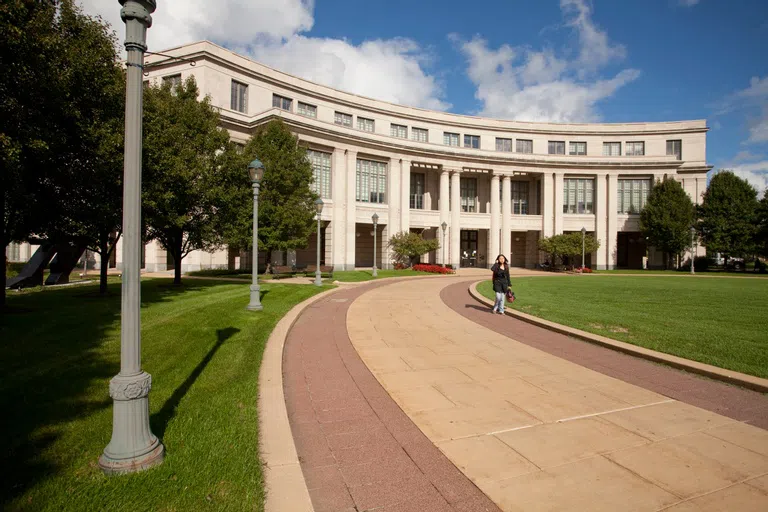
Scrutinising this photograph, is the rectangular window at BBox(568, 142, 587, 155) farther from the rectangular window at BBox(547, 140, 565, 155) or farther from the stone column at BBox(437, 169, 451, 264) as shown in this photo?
the stone column at BBox(437, 169, 451, 264)

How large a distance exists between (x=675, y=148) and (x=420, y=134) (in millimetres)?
33413

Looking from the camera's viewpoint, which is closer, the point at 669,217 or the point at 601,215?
the point at 669,217

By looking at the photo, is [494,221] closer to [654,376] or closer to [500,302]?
[500,302]

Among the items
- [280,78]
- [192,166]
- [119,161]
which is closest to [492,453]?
[119,161]

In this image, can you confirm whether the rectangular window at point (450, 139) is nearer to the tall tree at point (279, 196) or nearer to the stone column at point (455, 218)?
the stone column at point (455, 218)

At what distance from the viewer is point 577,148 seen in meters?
49.3

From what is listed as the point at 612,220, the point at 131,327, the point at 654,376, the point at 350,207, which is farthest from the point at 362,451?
the point at 612,220

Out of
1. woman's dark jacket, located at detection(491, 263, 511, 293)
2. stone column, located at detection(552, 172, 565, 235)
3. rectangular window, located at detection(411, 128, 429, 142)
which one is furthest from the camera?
stone column, located at detection(552, 172, 565, 235)

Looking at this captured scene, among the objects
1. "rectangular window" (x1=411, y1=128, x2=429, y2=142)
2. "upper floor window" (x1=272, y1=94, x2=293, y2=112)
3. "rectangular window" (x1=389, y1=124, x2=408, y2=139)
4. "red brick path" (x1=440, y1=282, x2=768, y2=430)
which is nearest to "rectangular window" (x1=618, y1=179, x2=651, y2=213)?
"rectangular window" (x1=411, y1=128, x2=429, y2=142)

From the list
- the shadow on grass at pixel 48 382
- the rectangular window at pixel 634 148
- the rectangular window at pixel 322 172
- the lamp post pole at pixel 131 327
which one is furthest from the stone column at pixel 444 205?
the lamp post pole at pixel 131 327

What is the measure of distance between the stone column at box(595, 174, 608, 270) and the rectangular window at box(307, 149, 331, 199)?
110 ft

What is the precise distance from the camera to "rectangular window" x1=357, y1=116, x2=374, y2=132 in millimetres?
42322

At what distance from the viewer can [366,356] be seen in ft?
23.4

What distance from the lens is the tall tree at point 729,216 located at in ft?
134
